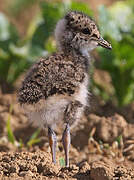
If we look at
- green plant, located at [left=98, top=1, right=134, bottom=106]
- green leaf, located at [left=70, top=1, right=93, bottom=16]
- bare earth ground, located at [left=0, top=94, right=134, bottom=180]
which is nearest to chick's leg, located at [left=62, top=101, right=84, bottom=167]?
bare earth ground, located at [left=0, top=94, right=134, bottom=180]

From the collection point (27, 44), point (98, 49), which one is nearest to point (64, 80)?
point (98, 49)

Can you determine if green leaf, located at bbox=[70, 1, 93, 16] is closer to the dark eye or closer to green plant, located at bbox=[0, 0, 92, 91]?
green plant, located at bbox=[0, 0, 92, 91]

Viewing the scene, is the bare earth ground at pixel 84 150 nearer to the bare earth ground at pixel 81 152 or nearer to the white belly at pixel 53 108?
the bare earth ground at pixel 81 152

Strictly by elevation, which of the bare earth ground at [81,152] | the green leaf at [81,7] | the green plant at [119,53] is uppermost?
the green leaf at [81,7]

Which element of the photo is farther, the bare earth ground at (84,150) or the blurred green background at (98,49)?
the blurred green background at (98,49)

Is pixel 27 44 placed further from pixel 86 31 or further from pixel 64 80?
pixel 64 80

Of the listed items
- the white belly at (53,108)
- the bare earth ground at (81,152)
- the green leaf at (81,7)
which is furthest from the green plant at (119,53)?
the white belly at (53,108)
